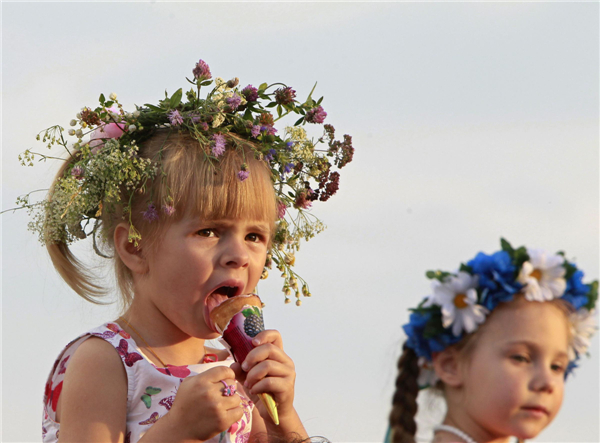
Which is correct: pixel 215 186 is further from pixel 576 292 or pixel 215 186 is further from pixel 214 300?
pixel 576 292

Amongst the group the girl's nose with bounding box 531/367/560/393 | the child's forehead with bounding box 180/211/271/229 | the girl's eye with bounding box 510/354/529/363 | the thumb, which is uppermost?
the child's forehead with bounding box 180/211/271/229

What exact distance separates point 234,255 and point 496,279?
164 cm

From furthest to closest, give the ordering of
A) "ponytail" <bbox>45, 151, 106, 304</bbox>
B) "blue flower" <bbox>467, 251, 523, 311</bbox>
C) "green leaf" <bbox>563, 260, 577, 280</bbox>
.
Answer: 1. "ponytail" <bbox>45, 151, 106, 304</bbox>
2. "green leaf" <bbox>563, 260, 577, 280</bbox>
3. "blue flower" <bbox>467, 251, 523, 311</bbox>

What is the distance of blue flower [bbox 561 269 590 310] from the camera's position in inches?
116

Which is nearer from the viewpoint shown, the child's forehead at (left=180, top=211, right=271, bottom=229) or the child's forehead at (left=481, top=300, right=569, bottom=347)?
the child's forehead at (left=481, top=300, right=569, bottom=347)

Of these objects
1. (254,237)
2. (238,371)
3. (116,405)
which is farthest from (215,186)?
(116,405)

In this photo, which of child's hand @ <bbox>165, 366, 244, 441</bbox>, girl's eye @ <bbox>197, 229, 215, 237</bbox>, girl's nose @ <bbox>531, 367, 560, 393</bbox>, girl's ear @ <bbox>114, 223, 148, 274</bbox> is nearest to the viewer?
girl's nose @ <bbox>531, 367, 560, 393</bbox>

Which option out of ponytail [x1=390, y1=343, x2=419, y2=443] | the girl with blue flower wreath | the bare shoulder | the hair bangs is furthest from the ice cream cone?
the girl with blue flower wreath

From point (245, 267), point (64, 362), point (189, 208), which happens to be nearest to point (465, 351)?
point (245, 267)

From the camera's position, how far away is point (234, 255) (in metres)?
4.02

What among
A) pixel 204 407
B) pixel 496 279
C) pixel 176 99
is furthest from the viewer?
pixel 176 99

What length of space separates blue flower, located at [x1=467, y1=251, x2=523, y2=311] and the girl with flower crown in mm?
1356

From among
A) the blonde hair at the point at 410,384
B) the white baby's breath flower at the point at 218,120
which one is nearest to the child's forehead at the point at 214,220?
the white baby's breath flower at the point at 218,120

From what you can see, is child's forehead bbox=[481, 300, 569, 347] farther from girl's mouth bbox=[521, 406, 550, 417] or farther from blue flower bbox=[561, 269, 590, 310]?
girl's mouth bbox=[521, 406, 550, 417]
